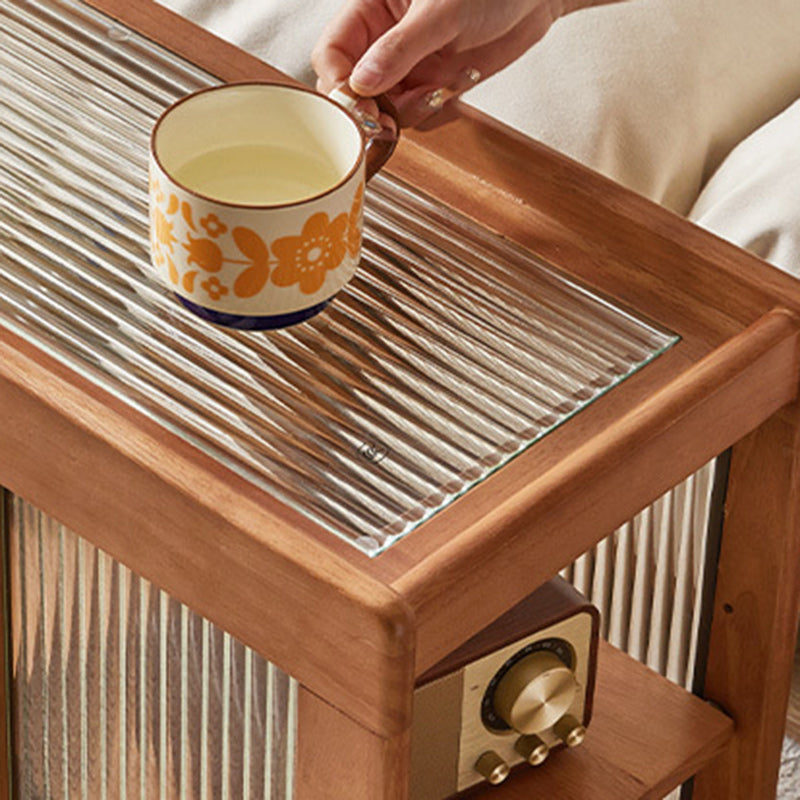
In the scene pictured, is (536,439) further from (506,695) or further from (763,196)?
(763,196)

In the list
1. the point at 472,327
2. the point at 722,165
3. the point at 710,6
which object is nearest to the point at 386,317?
the point at 472,327

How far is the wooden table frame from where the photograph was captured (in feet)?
2.61

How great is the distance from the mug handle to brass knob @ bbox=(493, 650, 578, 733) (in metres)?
0.29

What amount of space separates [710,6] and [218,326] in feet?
2.21

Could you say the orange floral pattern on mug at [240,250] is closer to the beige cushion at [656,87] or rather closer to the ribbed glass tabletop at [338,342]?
the ribbed glass tabletop at [338,342]

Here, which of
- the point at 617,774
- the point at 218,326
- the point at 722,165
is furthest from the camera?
the point at 722,165

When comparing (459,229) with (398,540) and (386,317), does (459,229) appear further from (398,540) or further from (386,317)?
(398,540)

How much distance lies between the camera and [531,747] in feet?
3.35

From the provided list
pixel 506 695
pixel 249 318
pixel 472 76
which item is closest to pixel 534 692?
pixel 506 695

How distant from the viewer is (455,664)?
3.14ft

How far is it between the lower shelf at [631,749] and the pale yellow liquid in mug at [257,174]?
0.36 meters

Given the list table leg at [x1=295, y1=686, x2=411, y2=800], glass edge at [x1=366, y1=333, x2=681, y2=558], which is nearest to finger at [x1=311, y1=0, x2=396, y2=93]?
glass edge at [x1=366, y1=333, x2=681, y2=558]

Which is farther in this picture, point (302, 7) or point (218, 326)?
point (302, 7)

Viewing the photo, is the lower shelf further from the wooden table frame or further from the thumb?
the thumb
